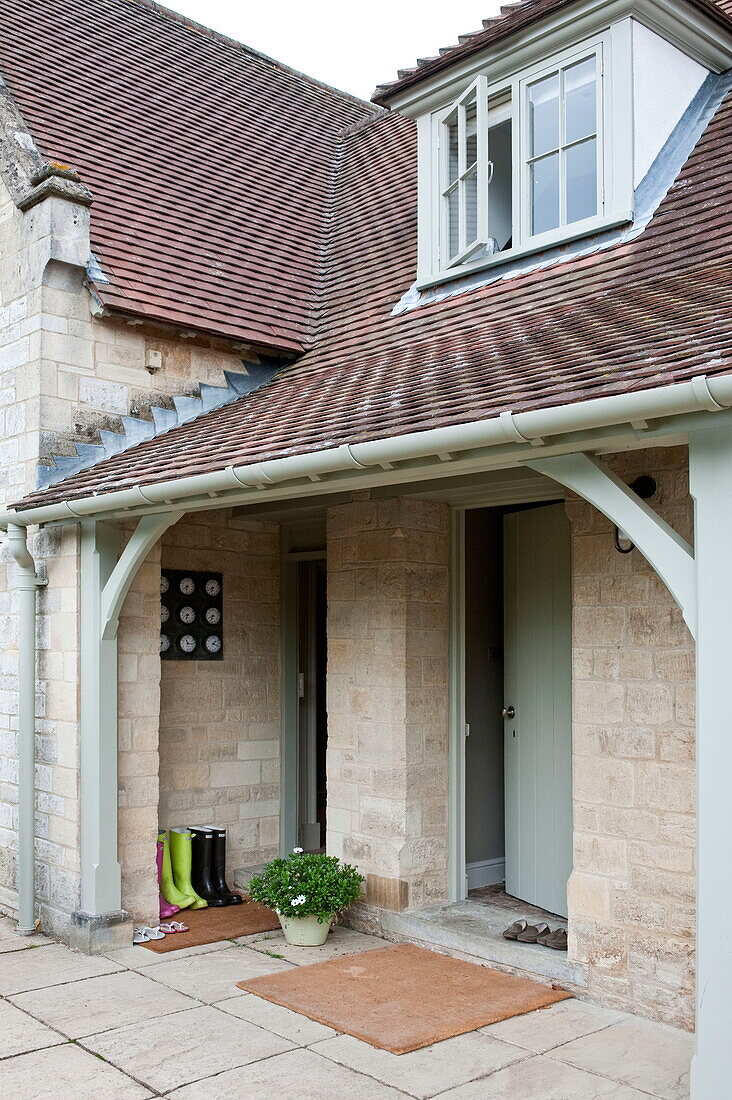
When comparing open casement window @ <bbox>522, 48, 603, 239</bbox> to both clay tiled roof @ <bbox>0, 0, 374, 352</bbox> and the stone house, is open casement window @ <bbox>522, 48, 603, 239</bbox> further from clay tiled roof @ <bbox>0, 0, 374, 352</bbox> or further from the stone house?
clay tiled roof @ <bbox>0, 0, 374, 352</bbox>

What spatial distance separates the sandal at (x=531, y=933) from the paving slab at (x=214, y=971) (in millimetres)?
1303

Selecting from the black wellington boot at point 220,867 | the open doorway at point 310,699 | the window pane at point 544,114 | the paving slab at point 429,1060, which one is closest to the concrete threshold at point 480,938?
the paving slab at point 429,1060

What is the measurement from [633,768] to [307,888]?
2.10 metres

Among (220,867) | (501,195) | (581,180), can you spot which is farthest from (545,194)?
(220,867)

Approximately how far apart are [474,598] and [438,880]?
5.98 feet

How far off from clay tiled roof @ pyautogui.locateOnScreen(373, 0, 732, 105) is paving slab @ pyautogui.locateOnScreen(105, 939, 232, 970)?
5805mm

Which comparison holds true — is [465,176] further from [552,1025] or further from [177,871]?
[552,1025]

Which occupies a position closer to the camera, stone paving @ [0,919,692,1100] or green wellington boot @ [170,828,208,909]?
stone paving @ [0,919,692,1100]

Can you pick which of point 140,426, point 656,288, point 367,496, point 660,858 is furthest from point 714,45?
point 660,858

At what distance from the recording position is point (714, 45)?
672cm

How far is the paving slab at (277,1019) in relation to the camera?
4746mm

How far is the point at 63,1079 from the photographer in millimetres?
4332

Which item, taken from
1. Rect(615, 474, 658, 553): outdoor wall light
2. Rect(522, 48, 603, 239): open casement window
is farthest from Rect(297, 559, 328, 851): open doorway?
Rect(615, 474, 658, 553): outdoor wall light

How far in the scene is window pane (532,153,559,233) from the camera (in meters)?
6.55
